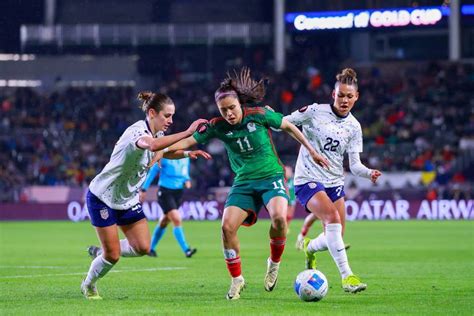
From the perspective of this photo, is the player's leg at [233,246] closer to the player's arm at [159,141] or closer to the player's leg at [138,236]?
the player's leg at [138,236]

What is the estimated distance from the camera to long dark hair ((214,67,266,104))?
12.0 metres

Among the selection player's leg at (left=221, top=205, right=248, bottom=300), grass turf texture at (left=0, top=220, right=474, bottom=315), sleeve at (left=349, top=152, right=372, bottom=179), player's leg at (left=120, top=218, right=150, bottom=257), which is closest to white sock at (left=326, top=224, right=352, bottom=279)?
grass turf texture at (left=0, top=220, right=474, bottom=315)

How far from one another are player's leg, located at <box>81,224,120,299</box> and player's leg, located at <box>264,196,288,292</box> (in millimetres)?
1759

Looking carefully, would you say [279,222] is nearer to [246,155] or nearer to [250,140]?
[246,155]

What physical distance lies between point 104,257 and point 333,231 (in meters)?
2.75

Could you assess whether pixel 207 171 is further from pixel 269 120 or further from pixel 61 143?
pixel 269 120

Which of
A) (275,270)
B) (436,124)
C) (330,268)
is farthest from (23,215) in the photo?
(275,270)

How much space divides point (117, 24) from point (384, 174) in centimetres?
1735

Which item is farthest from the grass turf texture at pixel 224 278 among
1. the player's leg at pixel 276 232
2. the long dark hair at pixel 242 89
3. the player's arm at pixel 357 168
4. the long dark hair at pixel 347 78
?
the long dark hair at pixel 347 78

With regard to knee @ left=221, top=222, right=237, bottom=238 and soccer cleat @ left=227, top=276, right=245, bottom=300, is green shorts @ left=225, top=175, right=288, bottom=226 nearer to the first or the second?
knee @ left=221, top=222, right=237, bottom=238

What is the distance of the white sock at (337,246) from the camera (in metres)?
12.9

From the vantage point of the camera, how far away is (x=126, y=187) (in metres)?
12.4

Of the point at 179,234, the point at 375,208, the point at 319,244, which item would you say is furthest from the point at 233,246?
the point at 375,208

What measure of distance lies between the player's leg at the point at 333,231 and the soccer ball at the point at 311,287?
75cm
